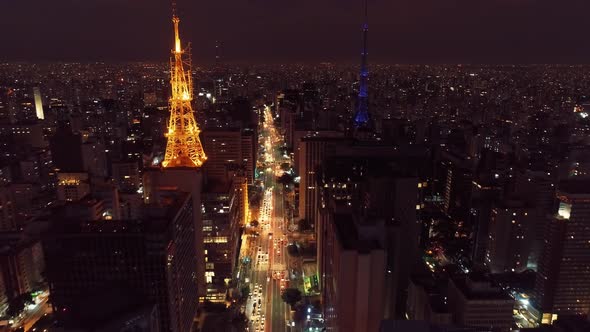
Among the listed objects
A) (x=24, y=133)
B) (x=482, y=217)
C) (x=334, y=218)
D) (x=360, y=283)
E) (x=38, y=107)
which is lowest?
(x=482, y=217)

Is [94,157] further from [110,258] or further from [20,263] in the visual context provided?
[110,258]

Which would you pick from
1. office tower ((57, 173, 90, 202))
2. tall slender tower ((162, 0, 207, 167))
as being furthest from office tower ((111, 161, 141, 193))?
tall slender tower ((162, 0, 207, 167))

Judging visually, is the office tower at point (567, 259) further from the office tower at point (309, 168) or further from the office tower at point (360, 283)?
the office tower at point (309, 168)

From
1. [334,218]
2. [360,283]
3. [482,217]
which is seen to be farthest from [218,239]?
[482,217]

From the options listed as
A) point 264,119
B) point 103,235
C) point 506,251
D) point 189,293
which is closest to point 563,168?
point 506,251

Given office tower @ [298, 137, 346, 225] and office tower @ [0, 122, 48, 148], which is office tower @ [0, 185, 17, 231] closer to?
office tower @ [0, 122, 48, 148]

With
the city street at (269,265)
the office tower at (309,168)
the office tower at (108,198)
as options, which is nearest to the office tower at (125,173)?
the office tower at (108,198)

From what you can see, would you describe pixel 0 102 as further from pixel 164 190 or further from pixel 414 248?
pixel 414 248
